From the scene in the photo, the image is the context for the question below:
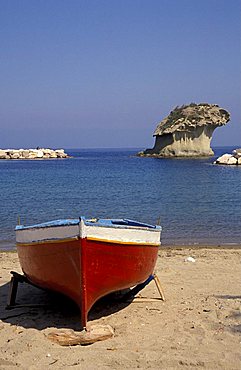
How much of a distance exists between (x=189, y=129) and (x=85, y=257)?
80239mm

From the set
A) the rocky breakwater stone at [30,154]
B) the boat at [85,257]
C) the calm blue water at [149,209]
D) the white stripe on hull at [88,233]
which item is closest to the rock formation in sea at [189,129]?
the rocky breakwater stone at [30,154]

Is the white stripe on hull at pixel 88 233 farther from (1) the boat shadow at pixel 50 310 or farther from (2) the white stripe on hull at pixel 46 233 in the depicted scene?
(1) the boat shadow at pixel 50 310

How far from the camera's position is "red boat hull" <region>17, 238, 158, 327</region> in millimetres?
6738

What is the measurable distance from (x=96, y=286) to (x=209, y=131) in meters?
84.4

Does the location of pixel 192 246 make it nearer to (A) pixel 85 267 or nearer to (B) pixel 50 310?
(B) pixel 50 310

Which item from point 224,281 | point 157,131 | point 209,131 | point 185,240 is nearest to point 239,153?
point 209,131

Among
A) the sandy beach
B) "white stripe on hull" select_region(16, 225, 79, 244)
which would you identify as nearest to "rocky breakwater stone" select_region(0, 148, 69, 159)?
the sandy beach

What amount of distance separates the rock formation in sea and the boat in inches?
3082

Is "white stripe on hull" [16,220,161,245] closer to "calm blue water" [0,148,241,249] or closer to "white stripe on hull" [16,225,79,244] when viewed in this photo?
"white stripe on hull" [16,225,79,244]

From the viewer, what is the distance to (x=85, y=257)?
6.67m

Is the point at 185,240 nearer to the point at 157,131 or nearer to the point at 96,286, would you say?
the point at 96,286

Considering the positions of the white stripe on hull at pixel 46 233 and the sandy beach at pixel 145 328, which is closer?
the sandy beach at pixel 145 328

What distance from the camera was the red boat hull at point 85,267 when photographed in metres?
6.74

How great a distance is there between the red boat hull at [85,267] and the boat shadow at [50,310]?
16.8 inches
